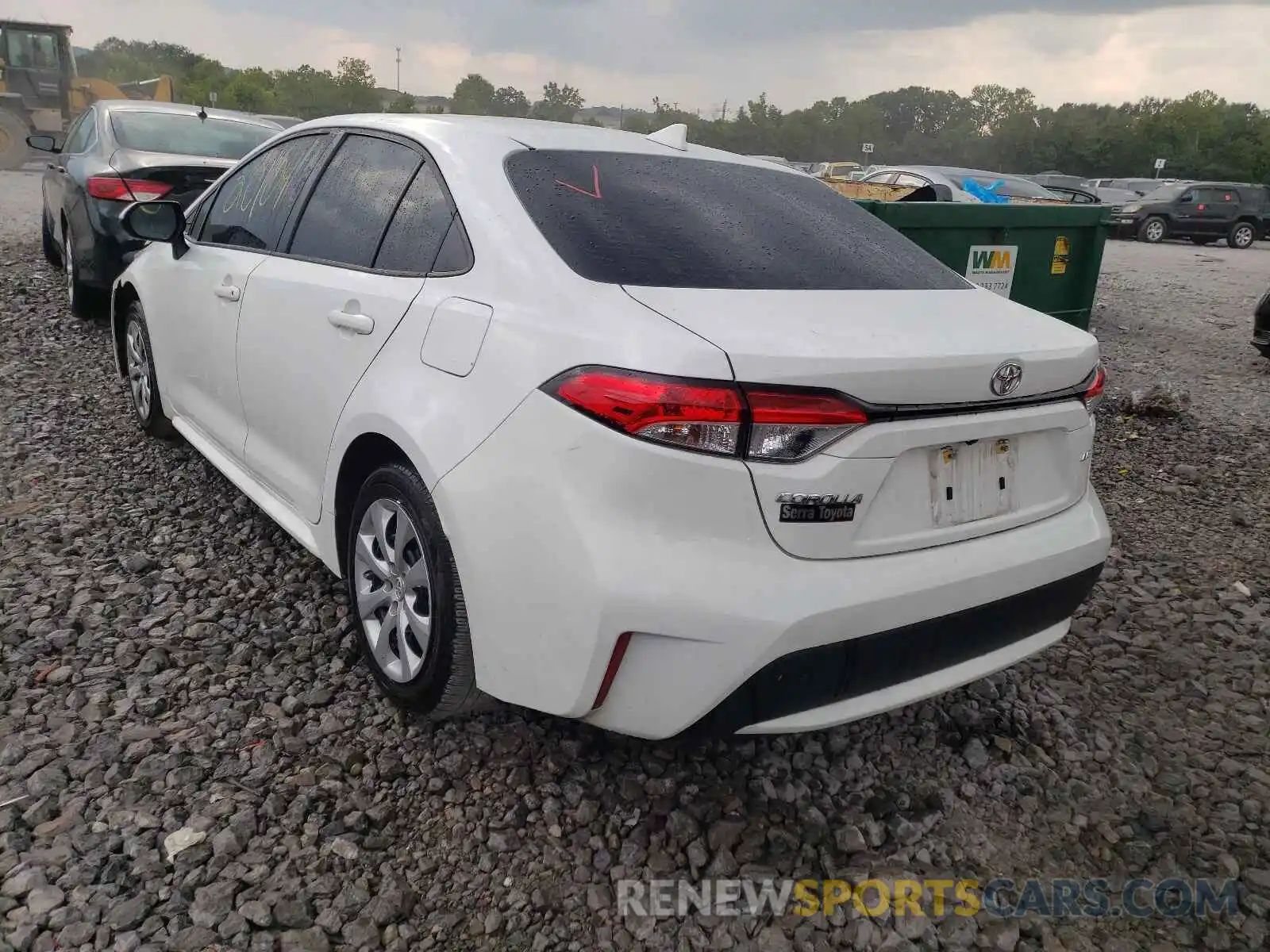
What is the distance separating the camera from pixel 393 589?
8.36ft

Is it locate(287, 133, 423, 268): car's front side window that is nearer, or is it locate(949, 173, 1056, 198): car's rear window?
locate(287, 133, 423, 268): car's front side window

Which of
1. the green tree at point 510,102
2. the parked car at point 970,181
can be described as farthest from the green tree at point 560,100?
the parked car at point 970,181

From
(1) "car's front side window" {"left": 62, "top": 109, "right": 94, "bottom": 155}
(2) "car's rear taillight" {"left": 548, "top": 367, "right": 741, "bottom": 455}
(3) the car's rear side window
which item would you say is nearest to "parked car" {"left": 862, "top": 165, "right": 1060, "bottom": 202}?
(1) "car's front side window" {"left": 62, "top": 109, "right": 94, "bottom": 155}

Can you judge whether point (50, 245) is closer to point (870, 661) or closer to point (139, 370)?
point (139, 370)

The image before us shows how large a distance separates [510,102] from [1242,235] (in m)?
63.6

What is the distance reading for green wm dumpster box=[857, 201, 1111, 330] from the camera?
5.46 metres

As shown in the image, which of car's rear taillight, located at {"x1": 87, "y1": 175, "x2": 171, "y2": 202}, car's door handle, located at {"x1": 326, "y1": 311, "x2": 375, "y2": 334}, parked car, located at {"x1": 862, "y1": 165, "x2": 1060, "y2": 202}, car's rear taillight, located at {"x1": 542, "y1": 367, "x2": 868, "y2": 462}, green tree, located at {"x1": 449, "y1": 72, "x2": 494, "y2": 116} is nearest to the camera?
car's rear taillight, located at {"x1": 542, "y1": 367, "x2": 868, "y2": 462}

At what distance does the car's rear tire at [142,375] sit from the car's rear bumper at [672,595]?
9.29 ft

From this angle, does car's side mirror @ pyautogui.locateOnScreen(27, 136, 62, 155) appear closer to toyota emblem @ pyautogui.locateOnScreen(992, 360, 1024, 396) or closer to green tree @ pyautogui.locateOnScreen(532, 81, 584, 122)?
toyota emblem @ pyautogui.locateOnScreen(992, 360, 1024, 396)

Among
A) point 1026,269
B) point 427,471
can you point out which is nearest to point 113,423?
point 427,471

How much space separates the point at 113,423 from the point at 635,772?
3.87 meters

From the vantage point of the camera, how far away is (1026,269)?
6207mm

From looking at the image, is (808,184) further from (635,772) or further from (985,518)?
(635,772)

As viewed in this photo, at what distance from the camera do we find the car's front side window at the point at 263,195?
10.8 ft
